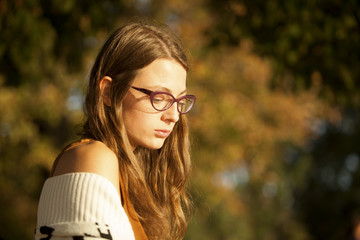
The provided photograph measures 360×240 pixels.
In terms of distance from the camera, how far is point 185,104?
1.93 metres

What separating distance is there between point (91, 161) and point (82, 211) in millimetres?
154

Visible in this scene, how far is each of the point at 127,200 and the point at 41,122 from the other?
359 inches

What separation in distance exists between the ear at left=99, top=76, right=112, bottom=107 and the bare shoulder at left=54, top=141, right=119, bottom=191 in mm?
248

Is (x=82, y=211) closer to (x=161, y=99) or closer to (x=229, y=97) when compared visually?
(x=161, y=99)

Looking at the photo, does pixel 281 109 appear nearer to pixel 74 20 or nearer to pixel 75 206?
pixel 74 20

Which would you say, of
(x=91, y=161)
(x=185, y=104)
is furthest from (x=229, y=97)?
(x=91, y=161)

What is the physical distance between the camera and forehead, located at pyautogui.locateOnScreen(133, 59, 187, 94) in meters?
1.82

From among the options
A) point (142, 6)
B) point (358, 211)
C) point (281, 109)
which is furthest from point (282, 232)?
point (142, 6)

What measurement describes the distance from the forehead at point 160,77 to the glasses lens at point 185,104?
5cm

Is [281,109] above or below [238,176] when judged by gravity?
above

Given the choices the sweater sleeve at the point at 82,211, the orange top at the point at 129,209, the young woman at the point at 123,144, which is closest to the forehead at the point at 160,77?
the young woman at the point at 123,144

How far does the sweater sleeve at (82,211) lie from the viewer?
4.81ft

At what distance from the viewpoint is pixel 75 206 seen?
150 cm

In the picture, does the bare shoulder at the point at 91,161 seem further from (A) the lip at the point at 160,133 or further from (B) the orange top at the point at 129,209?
(A) the lip at the point at 160,133
